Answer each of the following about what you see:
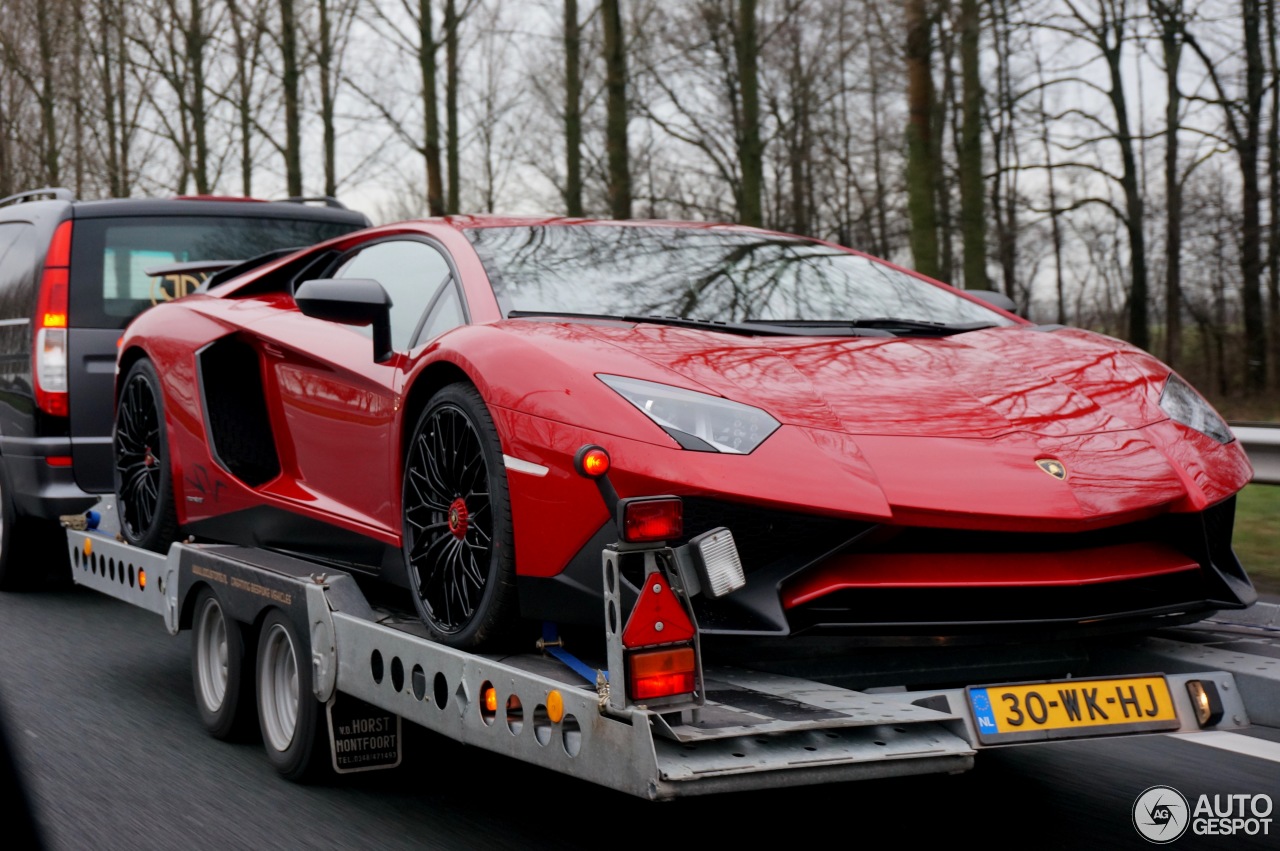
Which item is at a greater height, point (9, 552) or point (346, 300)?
point (346, 300)

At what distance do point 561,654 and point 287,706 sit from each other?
147 centimetres

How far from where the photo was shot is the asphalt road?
3775 millimetres

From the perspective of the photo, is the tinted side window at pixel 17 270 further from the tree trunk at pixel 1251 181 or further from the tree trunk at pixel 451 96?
the tree trunk at pixel 1251 181

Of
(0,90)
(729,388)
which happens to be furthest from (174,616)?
(0,90)

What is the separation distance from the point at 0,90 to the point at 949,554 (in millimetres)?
31694

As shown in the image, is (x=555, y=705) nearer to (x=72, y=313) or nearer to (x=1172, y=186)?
(x=72, y=313)

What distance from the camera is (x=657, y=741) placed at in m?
2.79

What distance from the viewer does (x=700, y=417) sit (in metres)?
3.32

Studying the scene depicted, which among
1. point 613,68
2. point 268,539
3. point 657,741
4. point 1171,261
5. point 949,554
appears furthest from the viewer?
point 1171,261

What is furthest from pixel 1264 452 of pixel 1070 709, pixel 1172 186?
pixel 1172 186

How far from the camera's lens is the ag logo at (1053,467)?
11.1 feet

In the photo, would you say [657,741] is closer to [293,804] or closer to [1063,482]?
[1063,482]

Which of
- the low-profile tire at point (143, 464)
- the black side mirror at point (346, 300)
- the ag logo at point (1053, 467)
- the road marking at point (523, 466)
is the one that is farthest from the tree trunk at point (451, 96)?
the ag logo at point (1053, 467)

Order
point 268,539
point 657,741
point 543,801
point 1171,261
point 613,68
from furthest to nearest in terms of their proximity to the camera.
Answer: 1. point 1171,261
2. point 613,68
3. point 268,539
4. point 543,801
5. point 657,741
